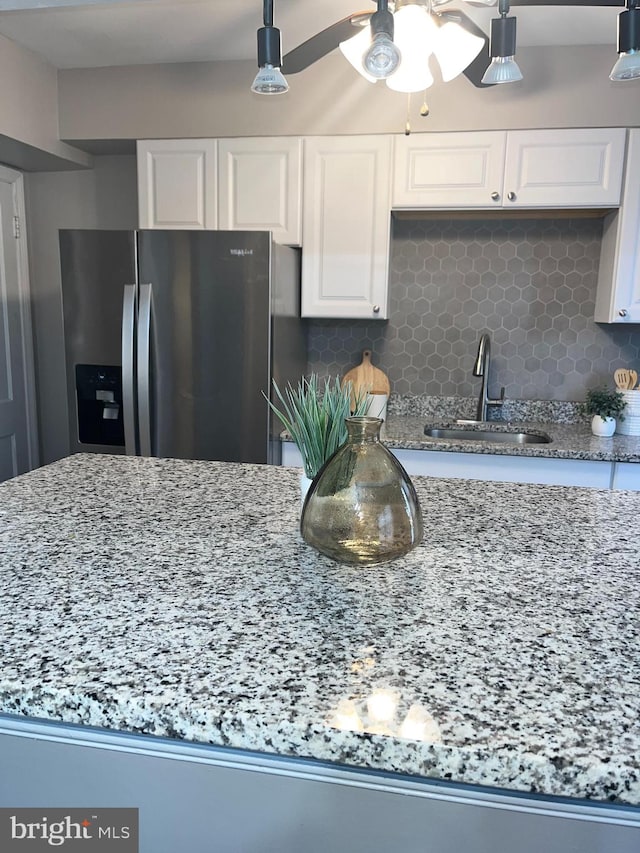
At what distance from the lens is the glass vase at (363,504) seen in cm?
89

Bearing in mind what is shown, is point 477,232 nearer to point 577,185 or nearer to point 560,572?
point 577,185

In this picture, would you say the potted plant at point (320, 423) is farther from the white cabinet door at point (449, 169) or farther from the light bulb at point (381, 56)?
the white cabinet door at point (449, 169)

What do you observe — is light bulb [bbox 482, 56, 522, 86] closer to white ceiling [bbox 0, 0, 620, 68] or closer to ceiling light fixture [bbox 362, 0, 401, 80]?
ceiling light fixture [bbox 362, 0, 401, 80]

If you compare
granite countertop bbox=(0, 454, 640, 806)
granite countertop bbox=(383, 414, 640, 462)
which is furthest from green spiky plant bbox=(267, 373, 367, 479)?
granite countertop bbox=(383, 414, 640, 462)

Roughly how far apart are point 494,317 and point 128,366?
169 centimetres

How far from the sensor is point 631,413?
2.53 metres

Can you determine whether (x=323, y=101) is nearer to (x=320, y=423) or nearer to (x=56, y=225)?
(x=56, y=225)

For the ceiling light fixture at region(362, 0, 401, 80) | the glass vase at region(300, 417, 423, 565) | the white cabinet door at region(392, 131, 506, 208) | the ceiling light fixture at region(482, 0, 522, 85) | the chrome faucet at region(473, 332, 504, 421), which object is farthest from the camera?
the chrome faucet at region(473, 332, 504, 421)

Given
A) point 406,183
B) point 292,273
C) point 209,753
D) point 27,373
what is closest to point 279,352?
point 292,273

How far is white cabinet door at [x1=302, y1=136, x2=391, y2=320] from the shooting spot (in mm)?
2574

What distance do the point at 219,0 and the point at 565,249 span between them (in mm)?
1755

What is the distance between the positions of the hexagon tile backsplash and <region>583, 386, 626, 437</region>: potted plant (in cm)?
30

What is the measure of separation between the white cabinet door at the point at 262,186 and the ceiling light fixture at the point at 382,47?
1494 millimetres

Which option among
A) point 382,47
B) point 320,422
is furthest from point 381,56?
point 320,422
